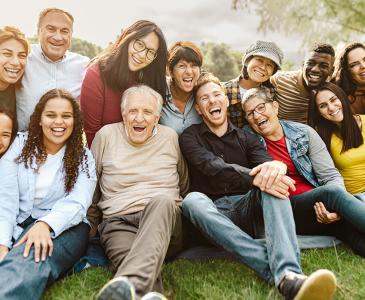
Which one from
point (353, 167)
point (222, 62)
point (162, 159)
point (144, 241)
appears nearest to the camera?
point (144, 241)

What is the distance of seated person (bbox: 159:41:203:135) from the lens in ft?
16.3

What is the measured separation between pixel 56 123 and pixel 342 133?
10.8ft

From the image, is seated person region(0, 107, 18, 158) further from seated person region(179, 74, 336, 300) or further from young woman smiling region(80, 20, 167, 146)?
seated person region(179, 74, 336, 300)

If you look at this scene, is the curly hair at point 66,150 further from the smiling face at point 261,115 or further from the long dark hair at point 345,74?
the long dark hair at point 345,74

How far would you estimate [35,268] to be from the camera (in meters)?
3.12

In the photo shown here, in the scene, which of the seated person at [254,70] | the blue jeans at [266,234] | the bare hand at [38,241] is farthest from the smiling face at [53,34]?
the blue jeans at [266,234]

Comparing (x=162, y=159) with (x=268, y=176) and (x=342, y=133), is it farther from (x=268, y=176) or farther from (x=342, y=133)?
(x=342, y=133)

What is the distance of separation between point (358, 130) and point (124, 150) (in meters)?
2.80

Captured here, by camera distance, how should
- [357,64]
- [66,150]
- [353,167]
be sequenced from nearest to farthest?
[66,150] → [353,167] → [357,64]

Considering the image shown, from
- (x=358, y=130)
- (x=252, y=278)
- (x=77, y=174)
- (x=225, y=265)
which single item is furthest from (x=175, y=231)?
(x=358, y=130)

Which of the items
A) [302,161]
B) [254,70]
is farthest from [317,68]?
[302,161]

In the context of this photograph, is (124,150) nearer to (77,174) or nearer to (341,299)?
(77,174)

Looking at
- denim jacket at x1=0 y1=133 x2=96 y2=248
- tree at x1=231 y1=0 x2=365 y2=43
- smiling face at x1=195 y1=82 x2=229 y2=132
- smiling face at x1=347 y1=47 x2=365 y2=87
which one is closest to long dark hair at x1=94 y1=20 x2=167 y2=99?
smiling face at x1=195 y1=82 x2=229 y2=132

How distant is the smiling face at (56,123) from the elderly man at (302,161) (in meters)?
2.01
